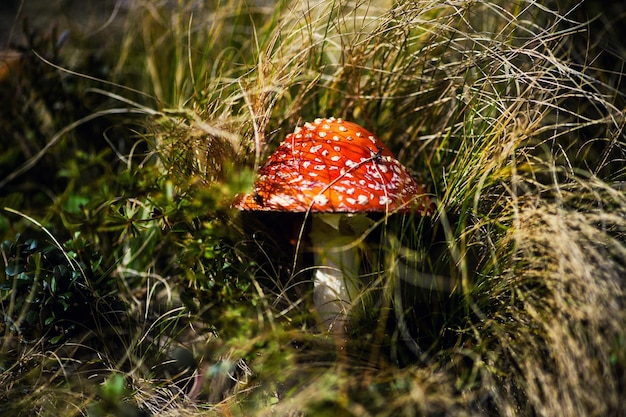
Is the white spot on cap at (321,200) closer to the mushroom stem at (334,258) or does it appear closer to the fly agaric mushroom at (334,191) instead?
the fly agaric mushroom at (334,191)

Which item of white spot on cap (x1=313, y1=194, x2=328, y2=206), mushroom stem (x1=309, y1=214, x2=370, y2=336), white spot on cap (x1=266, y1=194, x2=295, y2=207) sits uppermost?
white spot on cap (x1=313, y1=194, x2=328, y2=206)

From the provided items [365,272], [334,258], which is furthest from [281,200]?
[365,272]

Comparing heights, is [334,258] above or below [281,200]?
below

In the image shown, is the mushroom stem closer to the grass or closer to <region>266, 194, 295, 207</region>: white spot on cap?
the grass

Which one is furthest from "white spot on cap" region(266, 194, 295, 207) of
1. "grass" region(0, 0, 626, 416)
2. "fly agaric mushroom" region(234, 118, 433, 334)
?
"grass" region(0, 0, 626, 416)

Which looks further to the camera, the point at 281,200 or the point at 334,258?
the point at 334,258

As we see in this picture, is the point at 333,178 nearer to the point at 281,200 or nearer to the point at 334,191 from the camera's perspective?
the point at 334,191
